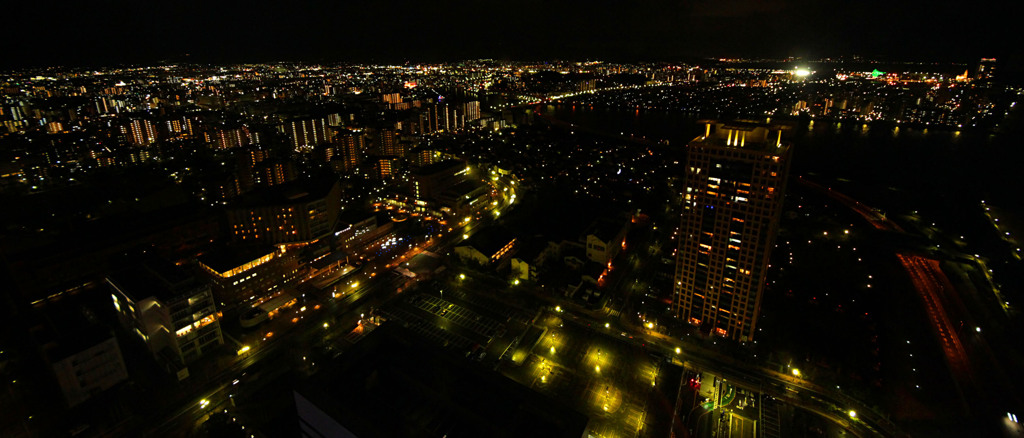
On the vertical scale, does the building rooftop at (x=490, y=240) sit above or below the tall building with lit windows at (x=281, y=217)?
below

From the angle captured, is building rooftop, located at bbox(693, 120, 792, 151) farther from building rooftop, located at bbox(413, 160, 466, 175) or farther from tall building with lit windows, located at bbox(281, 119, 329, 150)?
tall building with lit windows, located at bbox(281, 119, 329, 150)

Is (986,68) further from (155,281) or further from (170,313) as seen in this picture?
(155,281)

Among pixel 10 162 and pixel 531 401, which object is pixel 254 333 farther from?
pixel 10 162

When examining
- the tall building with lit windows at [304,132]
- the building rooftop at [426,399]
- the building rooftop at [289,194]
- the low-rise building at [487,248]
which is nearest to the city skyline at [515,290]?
the building rooftop at [426,399]

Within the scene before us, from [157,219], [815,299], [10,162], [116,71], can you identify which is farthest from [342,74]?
[815,299]

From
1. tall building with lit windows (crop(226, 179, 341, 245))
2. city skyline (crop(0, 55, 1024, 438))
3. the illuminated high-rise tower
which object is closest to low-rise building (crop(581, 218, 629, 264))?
city skyline (crop(0, 55, 1024, 438))

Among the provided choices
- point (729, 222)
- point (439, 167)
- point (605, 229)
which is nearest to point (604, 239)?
point (605, 229)

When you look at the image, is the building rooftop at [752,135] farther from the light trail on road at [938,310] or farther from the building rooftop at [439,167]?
the building rooftop at [439,167]

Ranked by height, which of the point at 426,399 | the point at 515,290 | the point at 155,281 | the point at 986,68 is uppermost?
the point at 986,68
